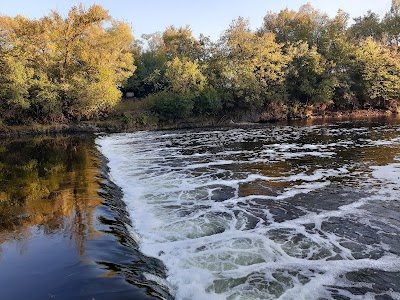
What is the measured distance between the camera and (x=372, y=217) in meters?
8.15

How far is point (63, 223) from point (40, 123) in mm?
29188

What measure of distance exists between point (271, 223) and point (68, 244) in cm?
447

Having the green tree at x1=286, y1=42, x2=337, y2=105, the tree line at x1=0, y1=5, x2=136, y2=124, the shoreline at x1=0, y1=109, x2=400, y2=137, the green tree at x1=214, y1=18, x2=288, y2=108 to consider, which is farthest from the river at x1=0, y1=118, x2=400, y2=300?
the green tree at x1=286, y1=42, x2=337, y2=105

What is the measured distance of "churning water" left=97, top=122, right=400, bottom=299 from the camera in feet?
17.7

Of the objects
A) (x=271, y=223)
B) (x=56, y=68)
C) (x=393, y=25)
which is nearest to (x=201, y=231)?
(x=271, y=223)

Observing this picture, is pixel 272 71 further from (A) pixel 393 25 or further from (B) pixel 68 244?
(B) pixel 68 244

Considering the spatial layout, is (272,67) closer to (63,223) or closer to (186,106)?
(186,106)

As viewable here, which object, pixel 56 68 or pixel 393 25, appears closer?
pixel 56 68

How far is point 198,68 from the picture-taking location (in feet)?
139

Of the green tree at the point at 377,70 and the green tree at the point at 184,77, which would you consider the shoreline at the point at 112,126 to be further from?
the green tree at the point at 377,70

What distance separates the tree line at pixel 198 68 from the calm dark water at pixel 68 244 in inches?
953

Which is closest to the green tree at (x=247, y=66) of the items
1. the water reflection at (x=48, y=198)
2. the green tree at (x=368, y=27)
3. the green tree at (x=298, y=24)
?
the green tree at (x=298, y=24)

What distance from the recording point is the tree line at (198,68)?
3225 centimetres

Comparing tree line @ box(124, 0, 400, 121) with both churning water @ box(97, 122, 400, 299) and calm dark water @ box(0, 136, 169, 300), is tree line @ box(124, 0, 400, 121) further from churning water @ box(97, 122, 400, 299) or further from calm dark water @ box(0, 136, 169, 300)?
calm dark water @ box(0, 136, 169, 300)
